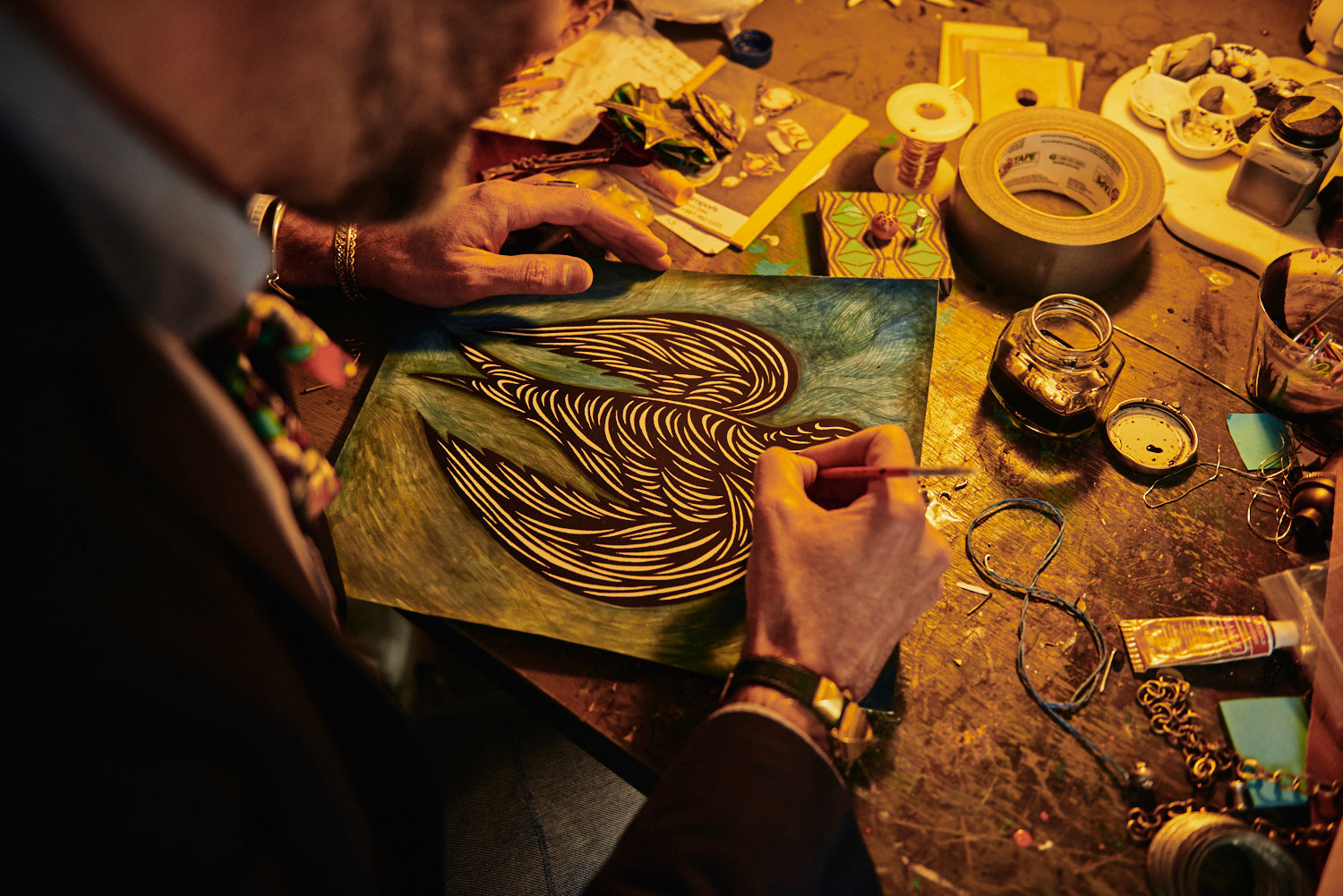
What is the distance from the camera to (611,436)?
949 millimetres

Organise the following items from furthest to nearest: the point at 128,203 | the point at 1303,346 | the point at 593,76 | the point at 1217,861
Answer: the point at 593,76 → the point at 1303,346 → the point at 1217,861 → the point at 128,203

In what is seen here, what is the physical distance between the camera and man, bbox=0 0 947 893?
0.48 meters

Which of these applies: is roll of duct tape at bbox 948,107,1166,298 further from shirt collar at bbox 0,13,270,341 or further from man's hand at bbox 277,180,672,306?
shirt collar at bbox 0,13,270,341

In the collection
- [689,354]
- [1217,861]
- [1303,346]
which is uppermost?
[689,354]

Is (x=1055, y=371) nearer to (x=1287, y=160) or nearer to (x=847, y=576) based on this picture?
(x=847, y=576)

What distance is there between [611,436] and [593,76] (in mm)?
784

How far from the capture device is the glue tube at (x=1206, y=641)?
2.59ft

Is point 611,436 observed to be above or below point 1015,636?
above

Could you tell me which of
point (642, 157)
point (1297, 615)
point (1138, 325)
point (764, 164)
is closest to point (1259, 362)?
point (1138, 325)

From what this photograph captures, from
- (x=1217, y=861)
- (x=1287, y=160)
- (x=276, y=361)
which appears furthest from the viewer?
(x=1287, y=160)

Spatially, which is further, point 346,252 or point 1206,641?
point 346,252

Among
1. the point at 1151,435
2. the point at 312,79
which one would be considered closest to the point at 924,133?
the point at 1151,435

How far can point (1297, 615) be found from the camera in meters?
0.80

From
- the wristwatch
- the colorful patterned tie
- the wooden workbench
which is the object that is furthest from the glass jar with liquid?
the colorful patterned tie
